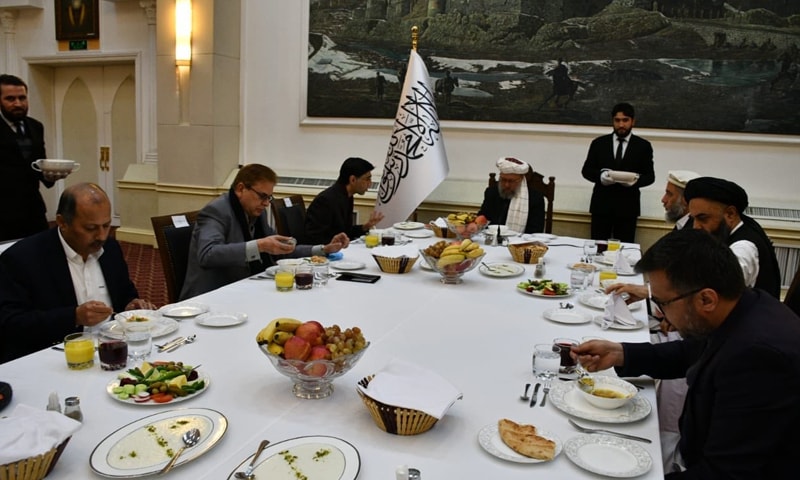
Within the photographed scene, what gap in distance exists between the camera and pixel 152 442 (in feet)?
4.18

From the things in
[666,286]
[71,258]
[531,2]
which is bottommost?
[71,258]

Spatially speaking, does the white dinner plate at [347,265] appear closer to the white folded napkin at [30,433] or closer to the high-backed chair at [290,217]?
the high-backed chair at [290,217]

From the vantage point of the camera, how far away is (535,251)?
338 centimetres

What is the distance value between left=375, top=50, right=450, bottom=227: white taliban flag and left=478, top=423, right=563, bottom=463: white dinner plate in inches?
164

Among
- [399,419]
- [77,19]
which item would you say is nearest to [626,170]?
[399,419]

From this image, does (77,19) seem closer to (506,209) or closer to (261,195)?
(506,209)

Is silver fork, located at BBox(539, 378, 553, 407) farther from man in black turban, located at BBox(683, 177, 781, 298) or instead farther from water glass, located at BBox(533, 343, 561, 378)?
man in black turban, located at BBox(683, 177, 781, 298)

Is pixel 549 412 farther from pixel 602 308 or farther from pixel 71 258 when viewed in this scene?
pixel 71 258

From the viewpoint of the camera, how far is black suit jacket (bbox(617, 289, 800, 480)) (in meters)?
1.30

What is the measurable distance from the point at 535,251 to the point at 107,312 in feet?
7.20

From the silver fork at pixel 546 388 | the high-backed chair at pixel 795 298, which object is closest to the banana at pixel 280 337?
the silver fork at pixel 546 388

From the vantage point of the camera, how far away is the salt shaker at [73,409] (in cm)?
136

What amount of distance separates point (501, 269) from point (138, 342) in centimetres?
186

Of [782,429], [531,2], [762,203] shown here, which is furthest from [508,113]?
[782,429]
